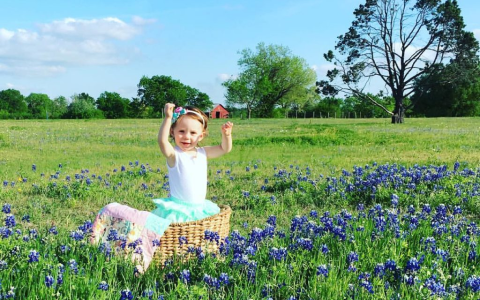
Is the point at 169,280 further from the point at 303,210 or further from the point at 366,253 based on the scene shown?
the point at 303,210

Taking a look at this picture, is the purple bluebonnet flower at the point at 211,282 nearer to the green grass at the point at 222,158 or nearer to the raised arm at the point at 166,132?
the raised arm at the point at 166,132

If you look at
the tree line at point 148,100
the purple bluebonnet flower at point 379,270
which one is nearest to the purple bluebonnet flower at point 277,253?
the purple bluebonnet flower at point 379,270

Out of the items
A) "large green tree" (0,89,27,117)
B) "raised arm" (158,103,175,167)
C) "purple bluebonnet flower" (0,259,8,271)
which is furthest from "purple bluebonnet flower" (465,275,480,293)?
"large green tree" (0,89,27,117)

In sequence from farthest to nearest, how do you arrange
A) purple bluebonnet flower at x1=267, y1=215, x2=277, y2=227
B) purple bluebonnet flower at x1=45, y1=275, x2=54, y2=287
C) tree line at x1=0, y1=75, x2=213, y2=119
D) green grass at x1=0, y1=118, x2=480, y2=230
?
tree line at x1=0, y1=75, x2=213, y2=119, green grass at x1=0, y1=118, x2=480, y2=230, purple bluebonnet flower at x1=267, y1=215, x2=277, y2=227, purple bluebonnet flower at x1=45, y1=275, x2=54, y2=287

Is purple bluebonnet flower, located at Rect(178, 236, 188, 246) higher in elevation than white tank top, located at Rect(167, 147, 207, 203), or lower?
lower

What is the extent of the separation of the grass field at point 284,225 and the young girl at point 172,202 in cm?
29

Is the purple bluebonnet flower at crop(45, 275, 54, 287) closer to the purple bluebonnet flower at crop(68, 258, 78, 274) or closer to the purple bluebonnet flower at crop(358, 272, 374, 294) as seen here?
the purple bluebonnet flower at crop(68, 258, 78, 274)

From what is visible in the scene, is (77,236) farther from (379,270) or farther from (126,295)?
(379,270)

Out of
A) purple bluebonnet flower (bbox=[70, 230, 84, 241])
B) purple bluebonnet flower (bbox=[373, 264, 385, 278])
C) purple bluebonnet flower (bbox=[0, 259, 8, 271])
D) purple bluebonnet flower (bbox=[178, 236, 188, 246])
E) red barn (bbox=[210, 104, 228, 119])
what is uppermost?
red barn (bbox=[210, 104, 228, 119])

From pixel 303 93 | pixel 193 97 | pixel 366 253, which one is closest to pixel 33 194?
pixel 366 253

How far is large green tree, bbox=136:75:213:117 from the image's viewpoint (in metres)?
93.6

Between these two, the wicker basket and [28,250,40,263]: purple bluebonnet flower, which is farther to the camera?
the wicker basket

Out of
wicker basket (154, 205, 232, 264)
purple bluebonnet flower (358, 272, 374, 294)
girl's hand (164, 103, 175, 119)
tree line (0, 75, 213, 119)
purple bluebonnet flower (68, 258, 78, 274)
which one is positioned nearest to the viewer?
purple bluebonnet flower (358, 272, 374, 294)

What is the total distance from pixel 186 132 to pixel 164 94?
309 feet
